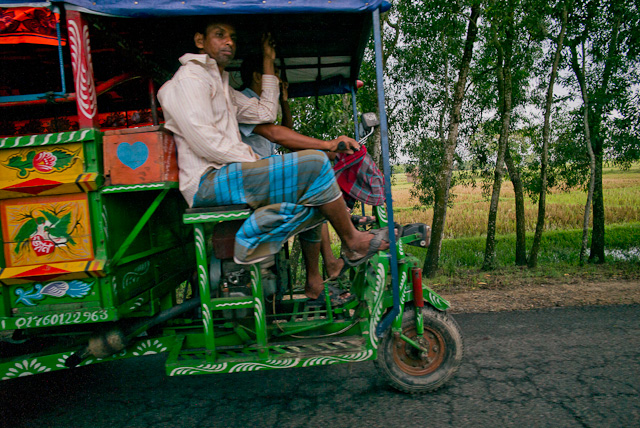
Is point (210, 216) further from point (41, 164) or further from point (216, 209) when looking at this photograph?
point (41, 164)

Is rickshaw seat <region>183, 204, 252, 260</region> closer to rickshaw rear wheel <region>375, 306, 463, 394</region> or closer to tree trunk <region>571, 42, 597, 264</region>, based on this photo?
rickshaw rear wheel <region>375, 306, 463, 394</region>

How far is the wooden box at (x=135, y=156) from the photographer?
2512 mm

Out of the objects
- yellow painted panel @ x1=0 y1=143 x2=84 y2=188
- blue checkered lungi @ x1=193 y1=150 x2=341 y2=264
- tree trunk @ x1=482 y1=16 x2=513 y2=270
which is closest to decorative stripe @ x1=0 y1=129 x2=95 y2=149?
yellow painted panel @ x1=0 y1=143 x2=84 y2=188

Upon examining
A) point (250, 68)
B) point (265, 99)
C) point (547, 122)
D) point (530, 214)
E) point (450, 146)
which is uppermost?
point (250, 68)

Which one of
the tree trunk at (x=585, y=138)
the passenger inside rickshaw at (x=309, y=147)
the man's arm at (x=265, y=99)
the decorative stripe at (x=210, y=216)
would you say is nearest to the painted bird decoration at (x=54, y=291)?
the decorative stripe at (x=210, y=216)

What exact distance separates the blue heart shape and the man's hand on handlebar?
1.26m

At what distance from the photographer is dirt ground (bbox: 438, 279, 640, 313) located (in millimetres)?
4859

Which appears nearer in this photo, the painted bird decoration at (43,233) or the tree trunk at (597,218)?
the painted bird decoration at (43,233)

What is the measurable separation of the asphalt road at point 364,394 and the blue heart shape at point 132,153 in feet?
5.59

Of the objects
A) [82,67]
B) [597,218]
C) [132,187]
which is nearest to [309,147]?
[132,187]

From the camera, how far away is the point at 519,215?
8203 mm

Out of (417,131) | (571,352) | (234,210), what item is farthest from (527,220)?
(234,210)

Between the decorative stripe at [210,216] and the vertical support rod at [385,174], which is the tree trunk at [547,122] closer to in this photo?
the vertical support rod at [385,174]

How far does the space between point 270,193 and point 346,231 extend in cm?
58
